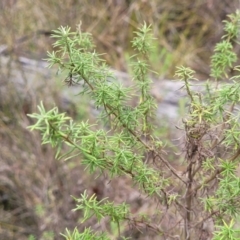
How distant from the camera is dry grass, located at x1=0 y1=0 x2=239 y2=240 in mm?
2758

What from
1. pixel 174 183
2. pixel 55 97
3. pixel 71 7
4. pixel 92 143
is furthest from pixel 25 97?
pixel 92 143

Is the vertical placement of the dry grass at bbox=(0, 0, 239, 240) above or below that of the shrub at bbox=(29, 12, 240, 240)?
below

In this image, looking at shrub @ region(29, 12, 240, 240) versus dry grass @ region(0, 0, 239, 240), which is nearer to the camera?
shrub @ region(29, 12, 240, 240)

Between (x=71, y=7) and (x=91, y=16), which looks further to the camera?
(x=91, y=16)

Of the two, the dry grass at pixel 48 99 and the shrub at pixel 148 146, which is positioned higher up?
the shrub at pixel 148 146

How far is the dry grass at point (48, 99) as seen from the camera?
276 centimetres

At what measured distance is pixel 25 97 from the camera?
10.6 ft

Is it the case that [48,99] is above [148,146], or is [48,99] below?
below

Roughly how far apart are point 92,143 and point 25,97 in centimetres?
220

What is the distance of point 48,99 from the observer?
126 inches

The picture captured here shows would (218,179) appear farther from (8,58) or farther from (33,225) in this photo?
(8,58)

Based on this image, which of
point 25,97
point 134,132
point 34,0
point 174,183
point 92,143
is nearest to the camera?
point 92,143

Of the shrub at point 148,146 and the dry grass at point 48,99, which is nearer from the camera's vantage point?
the shrub at point 148,146

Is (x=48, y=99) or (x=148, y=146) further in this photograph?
(x=48, y=99)
